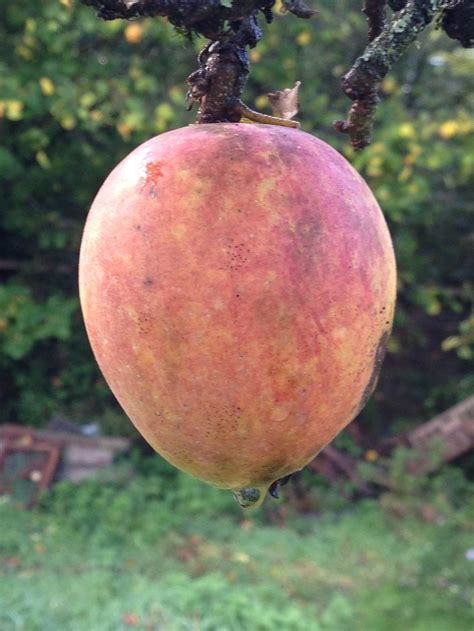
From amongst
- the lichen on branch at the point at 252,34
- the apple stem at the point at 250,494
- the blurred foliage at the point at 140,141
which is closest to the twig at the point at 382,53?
the lichen on branch at the point at 252,34

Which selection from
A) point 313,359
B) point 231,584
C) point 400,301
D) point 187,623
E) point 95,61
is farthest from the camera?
point 400,301

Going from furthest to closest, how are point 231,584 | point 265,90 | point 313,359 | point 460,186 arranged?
point 460,186, point 265,90, point 231,584, point 313,359

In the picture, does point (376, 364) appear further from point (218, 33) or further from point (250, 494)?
point (218, 33)

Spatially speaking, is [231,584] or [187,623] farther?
[231,584]

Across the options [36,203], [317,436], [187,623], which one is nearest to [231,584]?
[187,623]

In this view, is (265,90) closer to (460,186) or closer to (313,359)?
(460,186)

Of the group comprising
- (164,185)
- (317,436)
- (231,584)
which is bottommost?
(231,584)
